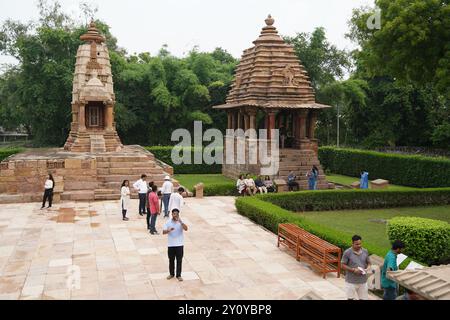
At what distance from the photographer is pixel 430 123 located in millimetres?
35594

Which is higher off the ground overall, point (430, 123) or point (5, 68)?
point (5, 68)

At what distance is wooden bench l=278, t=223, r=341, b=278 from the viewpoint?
30.0 ft

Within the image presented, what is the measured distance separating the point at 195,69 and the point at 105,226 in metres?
25.3

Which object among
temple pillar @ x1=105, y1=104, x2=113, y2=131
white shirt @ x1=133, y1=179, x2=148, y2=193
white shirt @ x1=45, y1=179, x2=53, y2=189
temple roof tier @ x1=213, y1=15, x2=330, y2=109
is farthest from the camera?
temple roof tier @ x1=213, y1=15, x2=330, y2=109

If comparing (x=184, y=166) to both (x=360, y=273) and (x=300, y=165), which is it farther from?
(x=360, y=273)

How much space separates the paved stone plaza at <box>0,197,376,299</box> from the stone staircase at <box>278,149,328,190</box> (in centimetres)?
866

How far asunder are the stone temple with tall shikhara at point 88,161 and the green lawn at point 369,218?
6664 mm

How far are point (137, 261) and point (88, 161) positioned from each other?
A: 9.03 meters

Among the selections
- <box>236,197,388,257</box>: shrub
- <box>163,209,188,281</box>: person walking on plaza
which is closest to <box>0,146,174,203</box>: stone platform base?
<box>236,197,388,257</box>: shrub

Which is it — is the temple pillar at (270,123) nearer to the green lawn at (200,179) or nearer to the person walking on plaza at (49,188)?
the green lawn at (200,179)

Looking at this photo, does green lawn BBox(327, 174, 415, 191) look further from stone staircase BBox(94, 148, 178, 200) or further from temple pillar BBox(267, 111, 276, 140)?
stone staircase BBox(94, 148, 178, 200)

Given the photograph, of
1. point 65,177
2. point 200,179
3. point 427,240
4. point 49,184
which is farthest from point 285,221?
point 200,179
